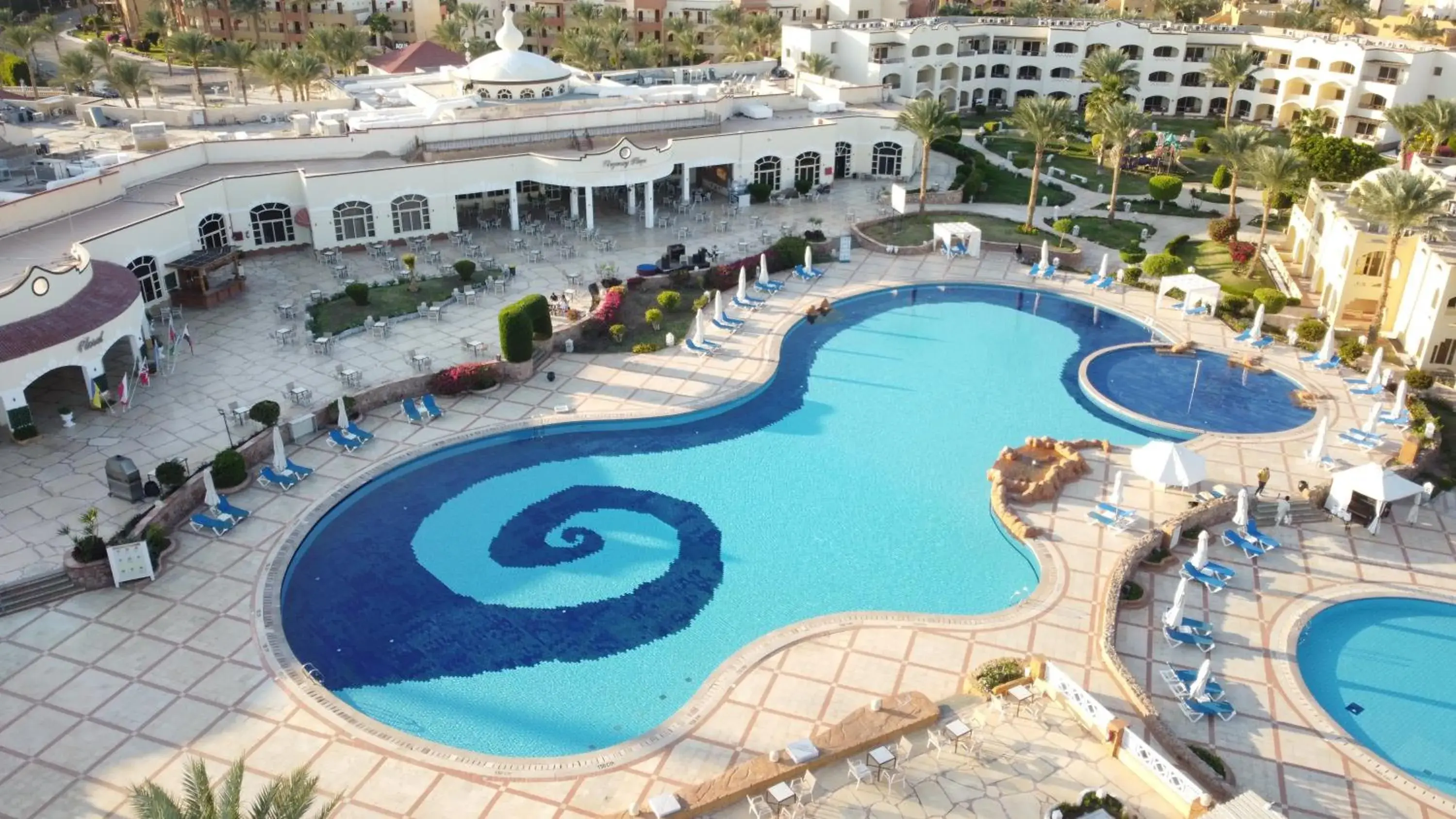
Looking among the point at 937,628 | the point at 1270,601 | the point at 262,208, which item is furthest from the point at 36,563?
the point at 1270,601

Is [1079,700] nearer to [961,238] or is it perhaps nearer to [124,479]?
[124,479]

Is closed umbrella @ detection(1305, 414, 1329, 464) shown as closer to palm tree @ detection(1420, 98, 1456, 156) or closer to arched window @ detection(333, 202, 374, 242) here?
palm tree @ detection(1420, 98, 1456, 156)

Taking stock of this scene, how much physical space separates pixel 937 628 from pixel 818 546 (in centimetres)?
423

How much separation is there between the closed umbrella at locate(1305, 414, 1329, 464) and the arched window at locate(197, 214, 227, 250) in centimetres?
3919

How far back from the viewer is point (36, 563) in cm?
2491

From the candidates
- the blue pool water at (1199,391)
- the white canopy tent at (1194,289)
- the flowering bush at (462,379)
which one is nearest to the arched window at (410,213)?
the flowering bush at (462,379)

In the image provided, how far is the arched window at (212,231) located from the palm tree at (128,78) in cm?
1975

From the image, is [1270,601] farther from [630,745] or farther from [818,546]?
[630,745]

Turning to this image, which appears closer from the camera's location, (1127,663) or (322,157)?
(1127,663)

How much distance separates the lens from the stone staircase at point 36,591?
23875mm

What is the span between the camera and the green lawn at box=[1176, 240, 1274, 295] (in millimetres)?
43625

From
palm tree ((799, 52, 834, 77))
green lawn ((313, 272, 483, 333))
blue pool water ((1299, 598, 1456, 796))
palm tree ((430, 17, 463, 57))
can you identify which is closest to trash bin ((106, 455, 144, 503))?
green lawn ((313, 272, 483, 333))

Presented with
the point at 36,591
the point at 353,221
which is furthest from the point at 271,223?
the point at 36,591

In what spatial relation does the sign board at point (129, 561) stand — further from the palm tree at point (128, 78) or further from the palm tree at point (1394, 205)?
the palm tree at point (128, 78)
